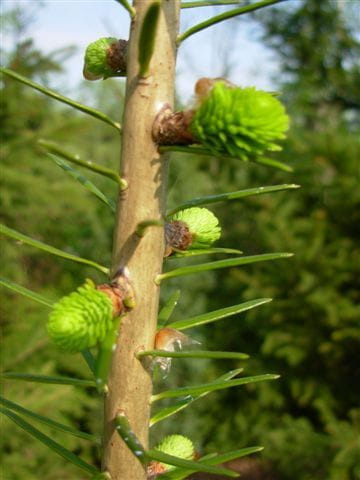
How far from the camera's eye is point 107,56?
522 millimetres

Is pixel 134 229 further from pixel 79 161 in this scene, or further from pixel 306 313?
pixel 306 313

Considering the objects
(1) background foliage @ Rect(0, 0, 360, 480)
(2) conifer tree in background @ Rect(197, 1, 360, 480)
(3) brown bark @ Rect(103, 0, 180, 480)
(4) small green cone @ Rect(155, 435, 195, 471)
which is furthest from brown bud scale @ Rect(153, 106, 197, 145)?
(2) conifer tree in background @ Rect(197, 1, 360, 480)

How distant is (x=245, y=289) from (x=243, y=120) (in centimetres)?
482

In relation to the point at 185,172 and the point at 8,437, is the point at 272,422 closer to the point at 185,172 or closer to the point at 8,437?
the point at 185,172

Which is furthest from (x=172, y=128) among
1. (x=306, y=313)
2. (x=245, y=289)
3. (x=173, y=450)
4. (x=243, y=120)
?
(x=245, y=289)

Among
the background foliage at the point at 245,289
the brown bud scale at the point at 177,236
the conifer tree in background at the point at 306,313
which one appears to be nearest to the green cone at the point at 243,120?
the brown bud scale at the point at 177,236

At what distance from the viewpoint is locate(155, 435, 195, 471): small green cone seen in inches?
21.1

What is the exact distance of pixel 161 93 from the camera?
448 millimetres

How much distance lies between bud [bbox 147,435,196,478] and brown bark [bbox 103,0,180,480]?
0.06m

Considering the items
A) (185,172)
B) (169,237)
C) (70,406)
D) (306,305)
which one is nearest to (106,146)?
(185,172)

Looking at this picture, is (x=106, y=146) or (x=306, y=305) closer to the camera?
(x=306, y=305)

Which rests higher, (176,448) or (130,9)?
(130,9)

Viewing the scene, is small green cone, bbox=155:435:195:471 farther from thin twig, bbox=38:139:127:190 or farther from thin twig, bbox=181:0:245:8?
thin twig, bbox=181:0:245:8

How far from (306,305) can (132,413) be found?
4.33m
